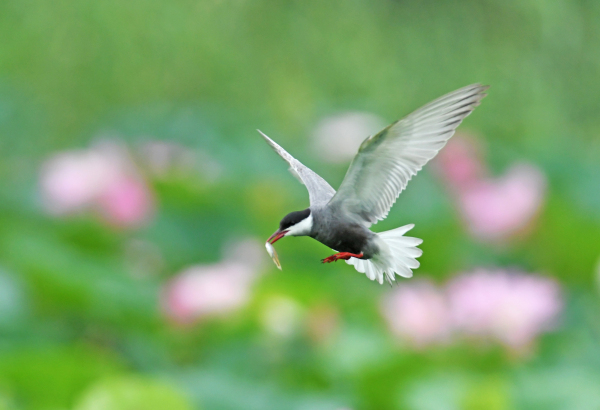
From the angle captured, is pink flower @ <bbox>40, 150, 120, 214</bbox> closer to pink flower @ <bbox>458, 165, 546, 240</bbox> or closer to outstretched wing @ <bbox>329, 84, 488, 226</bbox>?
pink flower @ <bbox>458, 165, 546, 240</bbox>

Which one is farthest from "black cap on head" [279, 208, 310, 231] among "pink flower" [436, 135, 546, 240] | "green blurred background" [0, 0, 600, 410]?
"pink flower" [436, 135, 546, 240]

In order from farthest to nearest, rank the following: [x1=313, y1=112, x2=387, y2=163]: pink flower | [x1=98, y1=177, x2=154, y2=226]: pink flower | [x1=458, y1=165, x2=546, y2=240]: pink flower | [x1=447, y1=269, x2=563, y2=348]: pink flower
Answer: [x1=313, y1=112, x2=387, y2=163]: pink flower < [x1=98, y1=177, x2=154, y2=226]: pink flower < [x1=458, y1=165, x2=546, y2=240]: pink flower < [x1=447, y1=269, x2=563, y2=348]: pink flower

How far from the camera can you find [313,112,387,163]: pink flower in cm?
266

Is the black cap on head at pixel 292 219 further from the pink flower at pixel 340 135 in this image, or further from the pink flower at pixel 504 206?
the pink flower at pixel 340 135

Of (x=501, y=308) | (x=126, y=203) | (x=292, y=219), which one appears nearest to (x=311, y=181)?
(x=292, y=219)

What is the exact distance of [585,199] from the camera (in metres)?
2.68

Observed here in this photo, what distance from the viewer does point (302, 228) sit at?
0.79 ft

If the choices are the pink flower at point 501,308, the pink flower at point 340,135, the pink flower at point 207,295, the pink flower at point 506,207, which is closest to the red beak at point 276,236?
the pink flower at point 501,308

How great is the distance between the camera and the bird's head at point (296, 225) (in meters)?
0.24

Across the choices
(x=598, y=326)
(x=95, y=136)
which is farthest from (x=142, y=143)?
(x=598, y=326)

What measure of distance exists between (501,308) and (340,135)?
51.8 inches

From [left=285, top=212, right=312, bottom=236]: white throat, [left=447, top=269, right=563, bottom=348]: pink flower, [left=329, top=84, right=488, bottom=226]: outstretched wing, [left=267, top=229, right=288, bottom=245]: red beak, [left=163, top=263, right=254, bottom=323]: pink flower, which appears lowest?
[left=267, top=229, right=288, bottom=245]: red beak

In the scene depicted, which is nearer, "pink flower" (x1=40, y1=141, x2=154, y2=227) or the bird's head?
the bird's head

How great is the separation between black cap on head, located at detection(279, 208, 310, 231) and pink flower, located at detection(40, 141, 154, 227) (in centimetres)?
203
